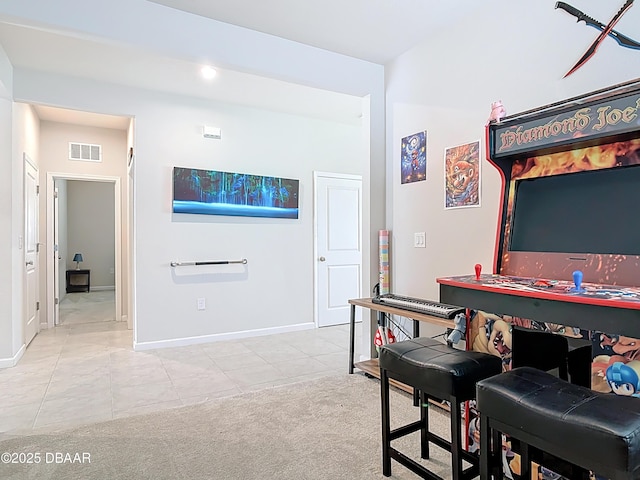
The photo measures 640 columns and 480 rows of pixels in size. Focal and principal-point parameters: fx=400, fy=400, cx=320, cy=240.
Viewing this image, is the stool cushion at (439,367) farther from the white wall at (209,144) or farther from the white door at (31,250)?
the white door at (31,250)

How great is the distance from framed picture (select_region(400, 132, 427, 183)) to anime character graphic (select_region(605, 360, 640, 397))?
1.96 metres

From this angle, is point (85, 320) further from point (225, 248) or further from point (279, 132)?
point (279, 132)

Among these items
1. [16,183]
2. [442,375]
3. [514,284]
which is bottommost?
[442,375]

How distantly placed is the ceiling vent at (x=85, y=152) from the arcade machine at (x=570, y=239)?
5243 mm

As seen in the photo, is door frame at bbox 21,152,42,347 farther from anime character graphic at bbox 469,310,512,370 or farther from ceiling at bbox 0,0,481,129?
anime character graphic at bbox 469,310,512,370

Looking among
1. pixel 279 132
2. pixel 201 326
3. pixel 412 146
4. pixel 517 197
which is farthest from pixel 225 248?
pixel 517 197

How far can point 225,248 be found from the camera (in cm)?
470

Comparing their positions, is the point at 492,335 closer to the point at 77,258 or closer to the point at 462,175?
the point at 462,175

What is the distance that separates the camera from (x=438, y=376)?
1.64 meters

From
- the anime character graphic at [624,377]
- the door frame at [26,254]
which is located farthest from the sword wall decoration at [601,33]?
the door frame at [26,254]

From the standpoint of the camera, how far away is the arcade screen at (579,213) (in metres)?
1.72

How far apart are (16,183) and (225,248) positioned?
6.89 feet

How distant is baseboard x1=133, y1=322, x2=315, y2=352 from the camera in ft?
13.9

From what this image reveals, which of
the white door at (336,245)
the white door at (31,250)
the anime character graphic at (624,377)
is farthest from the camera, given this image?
the white door at (336,245)
